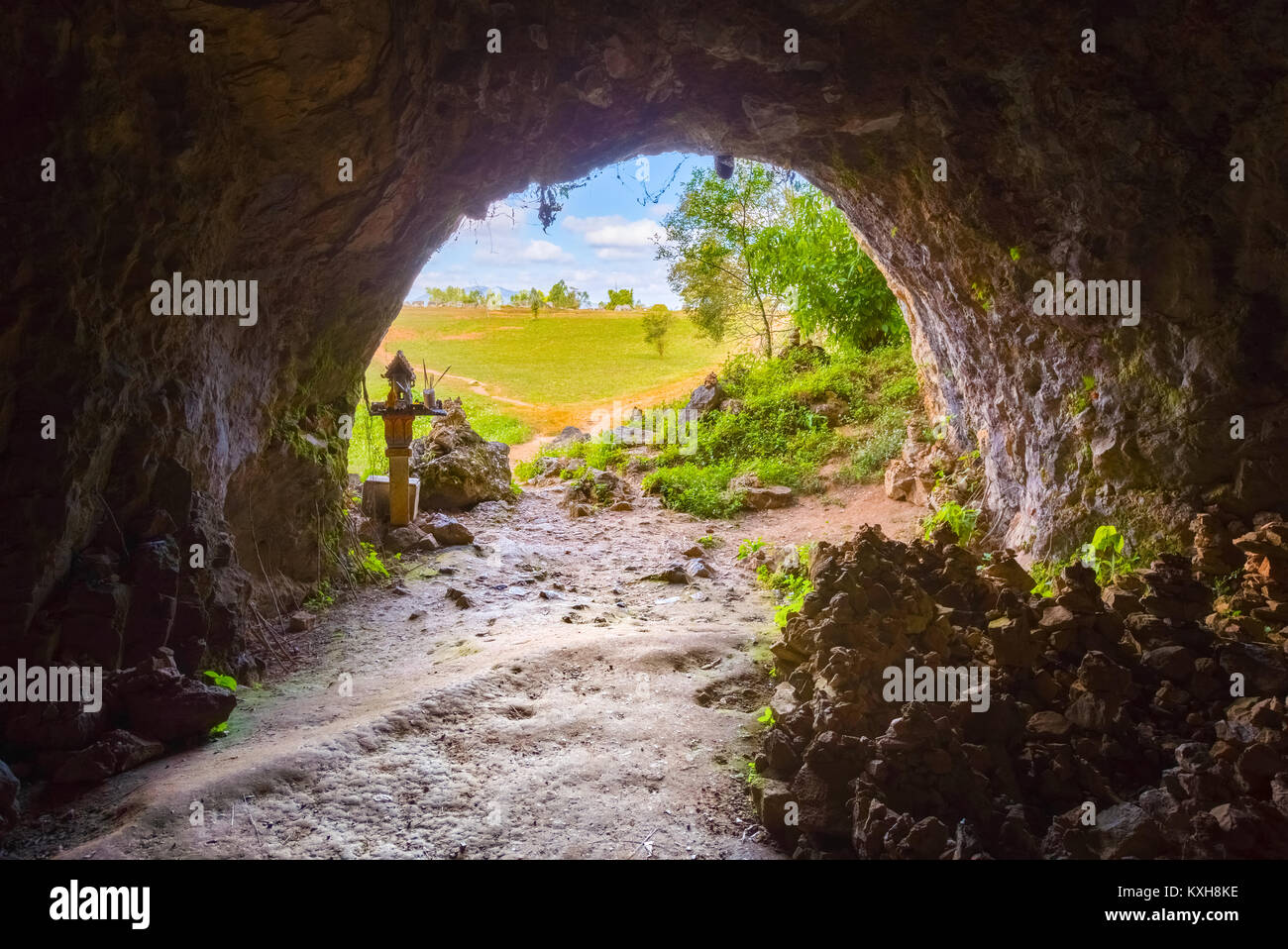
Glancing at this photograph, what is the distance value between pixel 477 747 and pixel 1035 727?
2940 mm

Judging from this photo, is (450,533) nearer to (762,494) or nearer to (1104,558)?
(762,494)

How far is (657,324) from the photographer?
72.4ft

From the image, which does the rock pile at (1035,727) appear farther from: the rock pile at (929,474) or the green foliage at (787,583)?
the rock pile at (929,474)

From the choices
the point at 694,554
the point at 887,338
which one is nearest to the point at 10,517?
the point at 694,554

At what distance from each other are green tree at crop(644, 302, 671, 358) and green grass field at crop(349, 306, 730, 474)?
53 centimetres

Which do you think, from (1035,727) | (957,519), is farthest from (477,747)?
(957,519)

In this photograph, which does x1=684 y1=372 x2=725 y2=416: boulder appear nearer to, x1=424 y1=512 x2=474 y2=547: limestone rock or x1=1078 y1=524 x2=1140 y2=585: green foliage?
x1=424 y1=512 x2=474 y2=547: limestone rock

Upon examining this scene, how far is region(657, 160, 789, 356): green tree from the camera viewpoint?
18234mm

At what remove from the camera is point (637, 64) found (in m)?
6.01

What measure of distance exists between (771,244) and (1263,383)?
12.6 meters

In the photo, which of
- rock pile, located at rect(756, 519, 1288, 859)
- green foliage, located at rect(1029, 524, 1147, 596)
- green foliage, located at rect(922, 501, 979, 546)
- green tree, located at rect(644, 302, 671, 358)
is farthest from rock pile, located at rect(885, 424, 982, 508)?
green tree, located at rect(644, 302, 671, 358)

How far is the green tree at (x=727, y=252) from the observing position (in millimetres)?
18234

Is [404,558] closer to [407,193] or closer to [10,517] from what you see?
[407,193]
